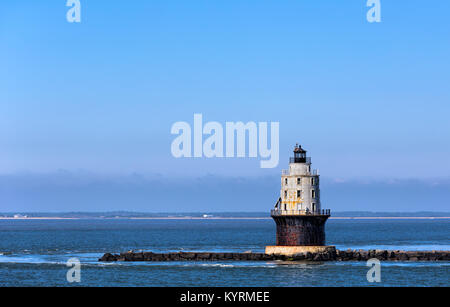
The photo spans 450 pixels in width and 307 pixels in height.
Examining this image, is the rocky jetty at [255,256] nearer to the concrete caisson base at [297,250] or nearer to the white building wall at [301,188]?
the concrete caisson base at [297,250]

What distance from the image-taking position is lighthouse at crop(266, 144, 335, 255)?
252 ft

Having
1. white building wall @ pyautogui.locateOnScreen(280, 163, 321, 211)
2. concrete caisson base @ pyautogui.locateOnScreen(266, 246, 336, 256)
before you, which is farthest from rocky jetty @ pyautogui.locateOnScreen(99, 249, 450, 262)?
white building wall @ pyautogui.locateOnScreen(280, 163, 321, 211)

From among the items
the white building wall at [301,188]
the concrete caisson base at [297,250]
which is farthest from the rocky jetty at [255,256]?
the white building wall at [301,188]

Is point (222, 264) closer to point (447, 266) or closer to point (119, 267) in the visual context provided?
point (119, 267)

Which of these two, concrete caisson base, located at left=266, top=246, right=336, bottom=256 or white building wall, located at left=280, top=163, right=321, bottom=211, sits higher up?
white building wall, located at left=280, top=163, right=321, bottom=211

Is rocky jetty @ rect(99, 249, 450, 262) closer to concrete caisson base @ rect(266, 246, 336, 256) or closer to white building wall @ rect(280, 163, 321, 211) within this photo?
concrete caisson base @ rect(266, 246, 336, 256)

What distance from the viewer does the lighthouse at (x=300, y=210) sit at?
76.7 m

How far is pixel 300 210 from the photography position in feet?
252

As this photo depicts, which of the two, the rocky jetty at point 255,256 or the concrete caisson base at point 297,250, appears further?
the rocky jetty at point 255,256

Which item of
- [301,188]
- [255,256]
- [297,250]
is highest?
[301,188]

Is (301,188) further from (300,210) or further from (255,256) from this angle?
(255,256)
